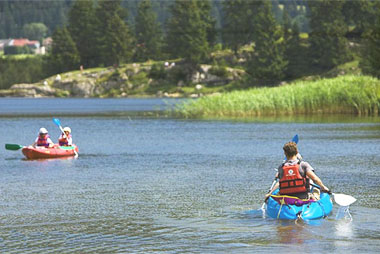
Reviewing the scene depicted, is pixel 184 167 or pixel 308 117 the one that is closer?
pixel 184 167

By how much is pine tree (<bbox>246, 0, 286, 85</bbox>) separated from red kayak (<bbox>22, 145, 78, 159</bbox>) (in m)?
104

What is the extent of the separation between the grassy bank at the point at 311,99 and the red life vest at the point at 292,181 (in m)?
37.0

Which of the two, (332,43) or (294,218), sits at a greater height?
(332,43)

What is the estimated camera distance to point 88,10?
16450 cm

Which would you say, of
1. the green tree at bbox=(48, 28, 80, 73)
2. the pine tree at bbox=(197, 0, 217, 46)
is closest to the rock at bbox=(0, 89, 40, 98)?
the green tree at bbox=(48, 28, 80, 73)

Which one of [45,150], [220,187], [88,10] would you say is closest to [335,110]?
[45,150]

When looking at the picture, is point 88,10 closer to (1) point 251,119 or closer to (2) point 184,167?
(1) point 251,119

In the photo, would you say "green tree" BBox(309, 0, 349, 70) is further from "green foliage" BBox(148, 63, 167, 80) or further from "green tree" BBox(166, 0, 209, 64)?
"green foliage" BBox(148, 63, 167, 80)

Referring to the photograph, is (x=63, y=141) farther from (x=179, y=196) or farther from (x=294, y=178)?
(x=294, y=178)

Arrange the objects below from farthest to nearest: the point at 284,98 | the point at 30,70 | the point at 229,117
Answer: the point at 30,70 < the point at 229,117 < the point at 284,98

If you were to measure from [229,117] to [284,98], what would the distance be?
5.59m

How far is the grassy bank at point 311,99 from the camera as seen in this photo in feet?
171

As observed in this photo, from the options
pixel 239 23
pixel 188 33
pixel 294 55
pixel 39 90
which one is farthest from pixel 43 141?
pixel 239 23

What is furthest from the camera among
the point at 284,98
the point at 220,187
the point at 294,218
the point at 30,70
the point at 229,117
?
the point at 30,70
